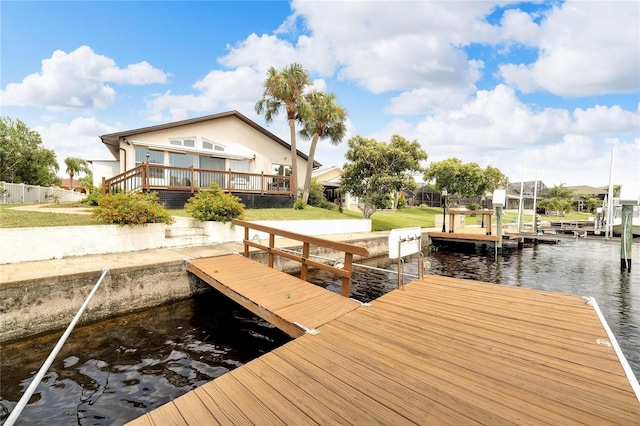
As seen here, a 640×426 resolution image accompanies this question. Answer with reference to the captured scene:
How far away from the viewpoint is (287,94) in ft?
65.2

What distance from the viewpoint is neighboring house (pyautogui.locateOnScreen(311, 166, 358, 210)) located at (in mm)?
31469

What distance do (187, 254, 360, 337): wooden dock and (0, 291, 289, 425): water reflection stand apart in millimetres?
842

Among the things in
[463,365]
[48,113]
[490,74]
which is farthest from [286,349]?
[48,113]

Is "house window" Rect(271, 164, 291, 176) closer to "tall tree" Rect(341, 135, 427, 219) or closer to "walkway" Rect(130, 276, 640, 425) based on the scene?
"tall tree" Rect(341, 135, 427, 219)

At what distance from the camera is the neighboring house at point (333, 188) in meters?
31.5

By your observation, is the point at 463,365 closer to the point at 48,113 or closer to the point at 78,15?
the point at 78,15

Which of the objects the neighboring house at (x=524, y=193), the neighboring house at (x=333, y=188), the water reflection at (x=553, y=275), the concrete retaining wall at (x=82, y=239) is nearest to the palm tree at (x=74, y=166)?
the neighboring house at (x=333, y=188)

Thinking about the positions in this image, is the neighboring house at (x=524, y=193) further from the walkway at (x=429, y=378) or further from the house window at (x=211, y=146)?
the walkway at (x=429, y=378)

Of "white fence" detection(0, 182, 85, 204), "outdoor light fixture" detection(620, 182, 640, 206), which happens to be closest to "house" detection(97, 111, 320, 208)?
"white fence" detection(0, 182, 85, 204)

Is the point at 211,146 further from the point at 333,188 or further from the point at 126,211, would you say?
the point at 333,188

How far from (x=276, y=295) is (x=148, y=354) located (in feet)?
7.45

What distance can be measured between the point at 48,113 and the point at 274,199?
18366 millimetres

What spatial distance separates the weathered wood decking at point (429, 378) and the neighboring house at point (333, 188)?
25255 mm

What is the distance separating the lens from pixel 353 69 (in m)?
15.8
